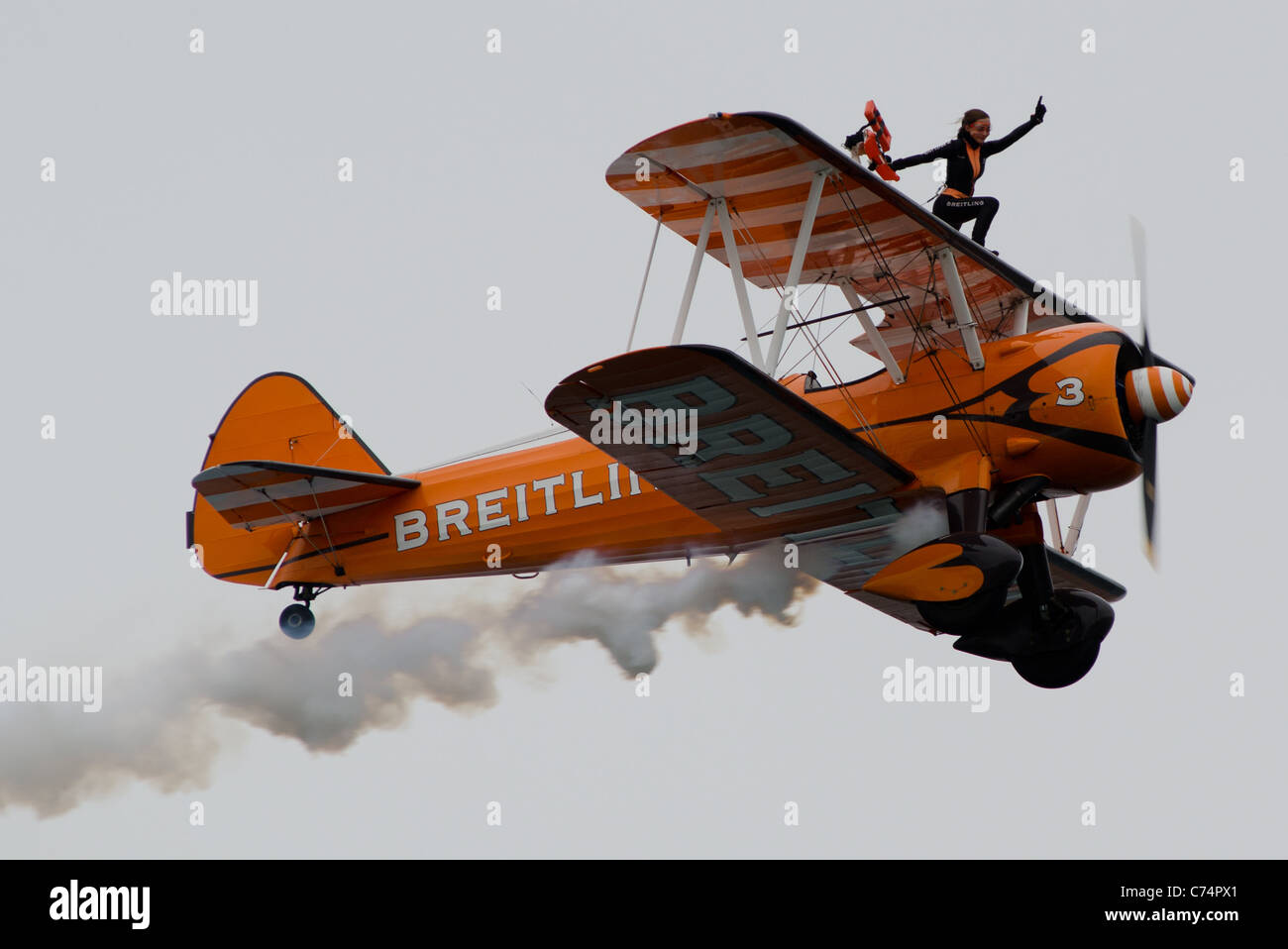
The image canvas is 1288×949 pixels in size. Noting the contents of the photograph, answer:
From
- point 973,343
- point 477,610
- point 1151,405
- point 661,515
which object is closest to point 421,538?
point 477,610

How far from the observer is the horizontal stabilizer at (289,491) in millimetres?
14492

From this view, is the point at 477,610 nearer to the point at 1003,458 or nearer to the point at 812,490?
the point at 812,490

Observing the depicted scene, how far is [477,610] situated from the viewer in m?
15.6

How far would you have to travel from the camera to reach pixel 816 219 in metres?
13.6

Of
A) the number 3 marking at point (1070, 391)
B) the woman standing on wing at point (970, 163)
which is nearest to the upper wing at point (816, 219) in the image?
the woman standing on wing at point (970, 163)

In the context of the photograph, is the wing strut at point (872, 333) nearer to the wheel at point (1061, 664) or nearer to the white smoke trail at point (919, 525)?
the white smoke trail at point (919, 525)

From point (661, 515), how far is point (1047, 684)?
11.0 feet

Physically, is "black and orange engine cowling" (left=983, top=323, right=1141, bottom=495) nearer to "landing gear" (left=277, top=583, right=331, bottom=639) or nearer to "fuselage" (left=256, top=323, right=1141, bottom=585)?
"fuselage" (left=256, top=323, right=1141, bottom=585)

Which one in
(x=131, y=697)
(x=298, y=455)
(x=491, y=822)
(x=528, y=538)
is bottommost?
(x=491, y=822)

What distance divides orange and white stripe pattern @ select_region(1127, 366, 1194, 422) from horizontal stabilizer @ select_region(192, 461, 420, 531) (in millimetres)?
5962

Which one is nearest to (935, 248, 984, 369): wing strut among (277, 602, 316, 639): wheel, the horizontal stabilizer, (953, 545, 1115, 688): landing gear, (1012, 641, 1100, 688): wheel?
(953, 545, 1115, 688): landing gear

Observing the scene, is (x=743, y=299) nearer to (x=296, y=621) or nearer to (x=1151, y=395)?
(x=1151, y=395)

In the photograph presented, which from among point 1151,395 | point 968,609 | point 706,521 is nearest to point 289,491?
point 706,521

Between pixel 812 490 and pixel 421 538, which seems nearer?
pixel 812 490
